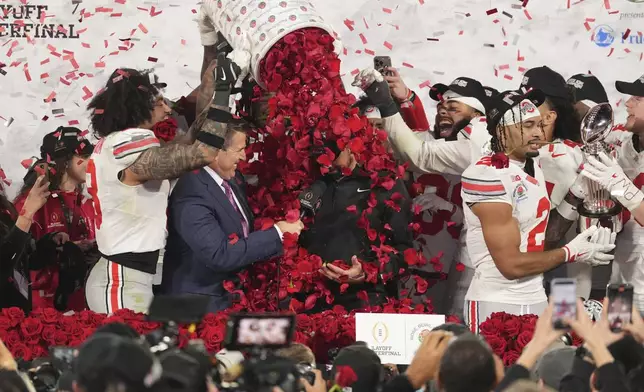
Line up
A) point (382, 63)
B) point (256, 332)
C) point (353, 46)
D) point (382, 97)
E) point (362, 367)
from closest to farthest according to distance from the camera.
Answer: point (256, 332) < point (362, 367) < point (382, 97) < point (382, 63) < point (353, 46)

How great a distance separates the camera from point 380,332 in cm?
507

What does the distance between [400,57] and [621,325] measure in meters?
3.26

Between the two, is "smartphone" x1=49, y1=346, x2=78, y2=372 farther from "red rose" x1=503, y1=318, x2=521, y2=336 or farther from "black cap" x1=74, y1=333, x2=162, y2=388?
"red rose" x1=503, y1=318, x2=521, y2=336

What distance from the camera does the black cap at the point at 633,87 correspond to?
645cm

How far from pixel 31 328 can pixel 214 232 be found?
853mm

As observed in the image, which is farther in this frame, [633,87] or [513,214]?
[633,87]

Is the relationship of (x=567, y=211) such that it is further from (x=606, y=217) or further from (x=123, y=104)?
(x=123, y=104)

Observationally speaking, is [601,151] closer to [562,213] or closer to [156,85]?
[562,213]

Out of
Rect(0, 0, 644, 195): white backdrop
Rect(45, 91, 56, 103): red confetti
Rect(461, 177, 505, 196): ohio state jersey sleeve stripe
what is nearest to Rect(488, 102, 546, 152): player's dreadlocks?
Rect(461, 177, 505, 196): ohio state jersey sleeve stripe

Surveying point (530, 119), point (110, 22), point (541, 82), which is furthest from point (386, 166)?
point (110, 22)

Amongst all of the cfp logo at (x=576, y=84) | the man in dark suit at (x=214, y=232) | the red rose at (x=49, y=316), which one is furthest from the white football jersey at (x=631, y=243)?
the red rose at (x=49, y=316)

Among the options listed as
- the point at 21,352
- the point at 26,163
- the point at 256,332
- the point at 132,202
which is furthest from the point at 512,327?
the point at 26,163

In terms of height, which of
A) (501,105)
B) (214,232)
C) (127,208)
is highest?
(501,105)

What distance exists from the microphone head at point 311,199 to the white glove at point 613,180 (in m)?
1.20
